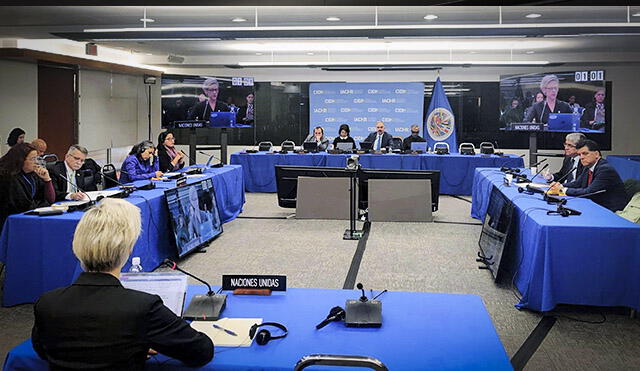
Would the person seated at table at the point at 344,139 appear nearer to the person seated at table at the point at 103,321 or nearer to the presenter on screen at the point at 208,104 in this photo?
the presenter on screen at the point at 208,104

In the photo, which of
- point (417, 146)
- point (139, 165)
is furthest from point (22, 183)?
point (417, 146)

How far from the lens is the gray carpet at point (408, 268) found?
356 cm

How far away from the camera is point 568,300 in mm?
3990

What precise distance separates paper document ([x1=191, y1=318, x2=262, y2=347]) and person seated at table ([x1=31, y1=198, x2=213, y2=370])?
0.22m

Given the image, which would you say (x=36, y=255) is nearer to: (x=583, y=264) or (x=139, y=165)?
(x=139, y=165)

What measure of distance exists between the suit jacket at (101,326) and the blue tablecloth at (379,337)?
0.21 m

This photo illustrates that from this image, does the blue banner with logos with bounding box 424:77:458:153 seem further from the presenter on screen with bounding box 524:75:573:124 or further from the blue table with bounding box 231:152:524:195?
the blue table with bounding box 231:152:524:195

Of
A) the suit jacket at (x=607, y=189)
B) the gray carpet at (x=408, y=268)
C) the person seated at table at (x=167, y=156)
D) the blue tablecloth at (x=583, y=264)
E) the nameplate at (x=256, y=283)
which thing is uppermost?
the person seated at table at (x=167, y=156)

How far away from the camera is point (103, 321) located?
1589mm

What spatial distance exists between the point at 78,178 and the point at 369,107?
26.6ft

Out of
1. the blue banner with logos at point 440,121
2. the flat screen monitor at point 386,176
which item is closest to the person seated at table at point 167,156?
the flat screen monitor at point 386,176

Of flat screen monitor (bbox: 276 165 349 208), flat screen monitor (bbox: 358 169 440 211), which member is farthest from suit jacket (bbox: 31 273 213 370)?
flat screen monitor (bbox: 276 165 349 208)

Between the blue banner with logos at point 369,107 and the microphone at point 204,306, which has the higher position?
the blue banner with logos at point 369,107

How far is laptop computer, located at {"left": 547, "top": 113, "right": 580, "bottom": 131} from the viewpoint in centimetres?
1044
